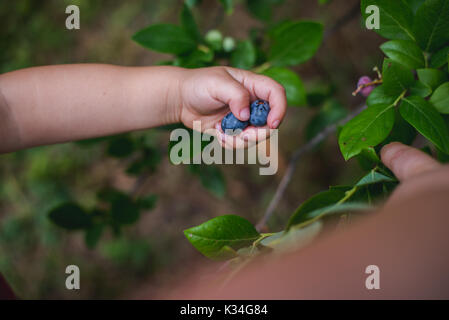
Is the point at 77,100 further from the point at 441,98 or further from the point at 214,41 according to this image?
the point at 441,98

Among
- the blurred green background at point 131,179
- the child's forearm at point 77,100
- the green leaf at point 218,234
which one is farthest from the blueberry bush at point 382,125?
the blurred green background at point 131,179

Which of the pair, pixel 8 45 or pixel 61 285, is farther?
pixel 8 45

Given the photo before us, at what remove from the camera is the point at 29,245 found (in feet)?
7.09

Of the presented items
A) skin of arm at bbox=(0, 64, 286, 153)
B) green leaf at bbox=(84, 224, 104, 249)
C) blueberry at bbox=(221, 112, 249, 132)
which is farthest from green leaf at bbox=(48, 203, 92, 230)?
blueberry at bbox=(221, 112, 249, 132)

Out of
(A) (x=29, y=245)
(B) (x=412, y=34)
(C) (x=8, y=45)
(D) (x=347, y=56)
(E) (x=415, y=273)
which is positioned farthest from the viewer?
(C) (x=8, y=45)

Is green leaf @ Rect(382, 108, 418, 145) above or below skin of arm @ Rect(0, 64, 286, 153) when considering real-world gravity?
below

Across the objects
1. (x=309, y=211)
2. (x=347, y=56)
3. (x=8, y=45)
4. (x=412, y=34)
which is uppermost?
(x=8, y=45)

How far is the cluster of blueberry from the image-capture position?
2.43 ft

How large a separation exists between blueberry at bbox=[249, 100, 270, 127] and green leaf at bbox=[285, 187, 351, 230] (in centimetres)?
24

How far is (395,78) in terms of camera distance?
2.00 feet

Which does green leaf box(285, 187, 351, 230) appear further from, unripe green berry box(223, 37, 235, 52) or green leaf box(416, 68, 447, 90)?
unripe green berry box(223, 37, 235, 52)

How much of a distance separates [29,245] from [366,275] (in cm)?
230
